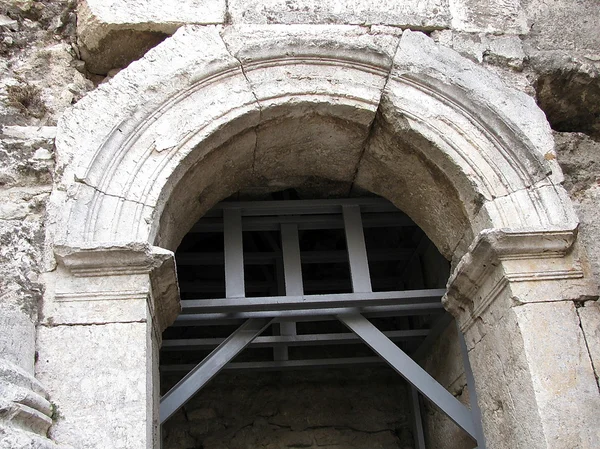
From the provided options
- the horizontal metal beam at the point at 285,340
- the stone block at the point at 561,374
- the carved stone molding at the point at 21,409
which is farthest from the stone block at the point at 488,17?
A: the carved stone molding at the point at 21,409

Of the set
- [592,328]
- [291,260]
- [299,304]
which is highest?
[291,260]

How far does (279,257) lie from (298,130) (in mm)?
1322

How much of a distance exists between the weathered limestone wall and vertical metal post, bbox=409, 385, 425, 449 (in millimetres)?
403

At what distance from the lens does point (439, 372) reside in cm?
436

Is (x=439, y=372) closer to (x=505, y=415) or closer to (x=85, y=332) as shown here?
(x=505, y=415)

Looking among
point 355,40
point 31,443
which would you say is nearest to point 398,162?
point 355,40

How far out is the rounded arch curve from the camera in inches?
116

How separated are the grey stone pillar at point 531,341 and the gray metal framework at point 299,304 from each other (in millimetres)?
345

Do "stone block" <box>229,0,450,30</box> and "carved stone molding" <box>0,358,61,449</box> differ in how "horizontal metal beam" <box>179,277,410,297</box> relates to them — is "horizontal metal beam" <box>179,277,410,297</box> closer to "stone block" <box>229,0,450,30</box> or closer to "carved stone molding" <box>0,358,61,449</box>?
"stone block" <box>229,0,450,30</box>

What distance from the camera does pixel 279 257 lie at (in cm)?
454

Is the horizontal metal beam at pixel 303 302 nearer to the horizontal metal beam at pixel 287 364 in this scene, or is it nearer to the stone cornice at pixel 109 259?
the stone cornice at pixel 109 259

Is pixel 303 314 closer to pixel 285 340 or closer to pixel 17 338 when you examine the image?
pixel 285 340

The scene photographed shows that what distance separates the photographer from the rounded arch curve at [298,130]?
9.70ft

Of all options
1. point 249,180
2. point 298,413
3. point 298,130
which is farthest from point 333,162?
point 298,413
